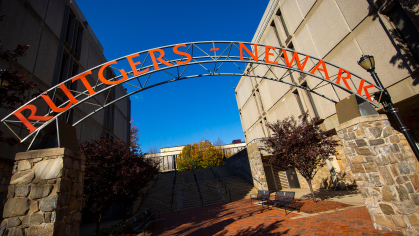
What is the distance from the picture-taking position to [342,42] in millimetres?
11219

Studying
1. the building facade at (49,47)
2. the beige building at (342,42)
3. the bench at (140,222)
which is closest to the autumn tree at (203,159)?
the beige building at (342,42)

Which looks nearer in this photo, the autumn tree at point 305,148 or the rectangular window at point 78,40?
the autumn tree at point 305,148

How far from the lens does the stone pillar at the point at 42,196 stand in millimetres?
3627

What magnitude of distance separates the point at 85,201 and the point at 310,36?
56.4ft

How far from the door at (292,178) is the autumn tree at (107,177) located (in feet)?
47.2

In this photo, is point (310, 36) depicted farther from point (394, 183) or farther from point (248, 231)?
point (248, 231)

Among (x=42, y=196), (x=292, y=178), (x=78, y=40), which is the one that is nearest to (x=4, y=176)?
(x=42, y=196)

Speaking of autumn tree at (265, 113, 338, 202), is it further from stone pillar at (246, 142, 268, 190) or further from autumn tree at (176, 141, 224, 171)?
autumn tree at (176, 141, 224, 171)

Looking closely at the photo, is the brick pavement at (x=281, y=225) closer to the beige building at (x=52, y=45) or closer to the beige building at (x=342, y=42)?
the beige building at (x=342, y=42)

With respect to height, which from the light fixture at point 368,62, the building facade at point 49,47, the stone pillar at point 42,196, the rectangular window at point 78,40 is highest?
the rectangular window at point 78,40

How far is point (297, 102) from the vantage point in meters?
16.1

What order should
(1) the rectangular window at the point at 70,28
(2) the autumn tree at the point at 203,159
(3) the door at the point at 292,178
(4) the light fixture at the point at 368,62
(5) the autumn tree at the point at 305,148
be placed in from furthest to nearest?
1. (2) the autumn tree at the point at 203,159
2. (3) the door at the point at 292,178
3. (1) the rectangular window at the point at 70,28
4. (5) the autumn tree at the point at 305,148
5. (4) the light fixture at the point at 368,62

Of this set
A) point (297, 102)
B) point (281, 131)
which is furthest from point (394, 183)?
point (297, 102)

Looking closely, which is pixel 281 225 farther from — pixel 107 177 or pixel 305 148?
pixel 107 177
